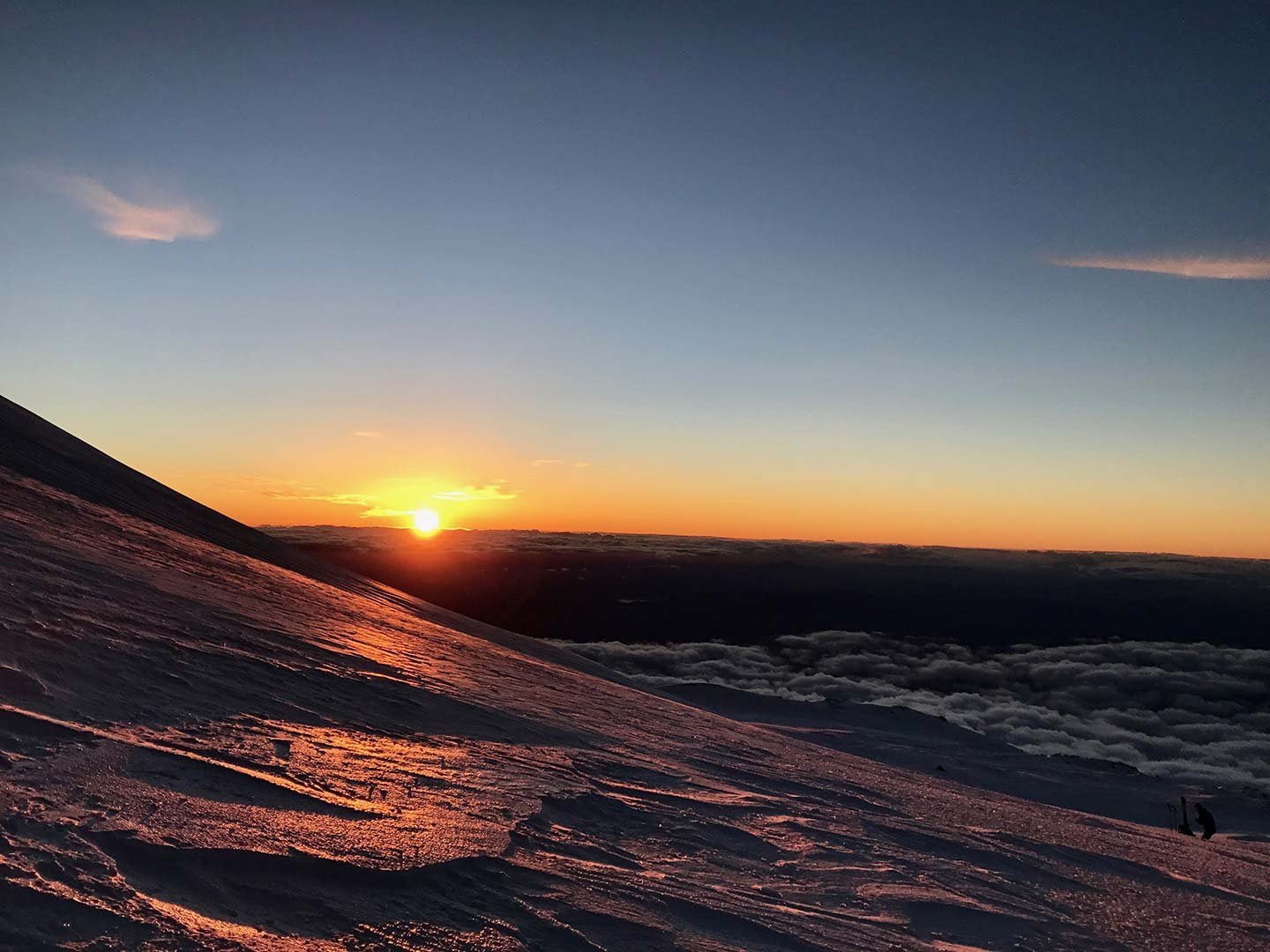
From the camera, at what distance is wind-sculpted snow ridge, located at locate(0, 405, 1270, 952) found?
11.2 ft

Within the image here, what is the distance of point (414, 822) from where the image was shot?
4.55m

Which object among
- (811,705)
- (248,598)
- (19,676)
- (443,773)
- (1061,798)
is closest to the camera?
(19,676)

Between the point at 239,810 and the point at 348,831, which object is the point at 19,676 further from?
the point at 348,831

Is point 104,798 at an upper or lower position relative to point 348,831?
upper

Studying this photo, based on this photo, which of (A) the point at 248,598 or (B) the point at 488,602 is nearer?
(A) the point at 248,598

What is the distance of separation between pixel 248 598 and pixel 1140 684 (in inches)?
2053

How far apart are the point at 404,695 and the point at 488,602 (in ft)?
211

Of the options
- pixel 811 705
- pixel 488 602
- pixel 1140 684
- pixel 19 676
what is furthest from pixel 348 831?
pixel 488 602

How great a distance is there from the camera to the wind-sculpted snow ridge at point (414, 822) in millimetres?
3412

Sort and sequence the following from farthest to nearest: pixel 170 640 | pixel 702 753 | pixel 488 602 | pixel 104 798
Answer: pixel 488 602
pixel 702 753
pixel 170 640
pixel 104 798

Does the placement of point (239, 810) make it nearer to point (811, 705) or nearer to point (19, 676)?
point (19, 676)

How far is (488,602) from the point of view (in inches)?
2768

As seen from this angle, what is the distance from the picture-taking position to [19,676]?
182 inches

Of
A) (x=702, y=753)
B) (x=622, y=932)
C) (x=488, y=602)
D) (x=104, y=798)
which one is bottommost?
(x=488, y=602)
